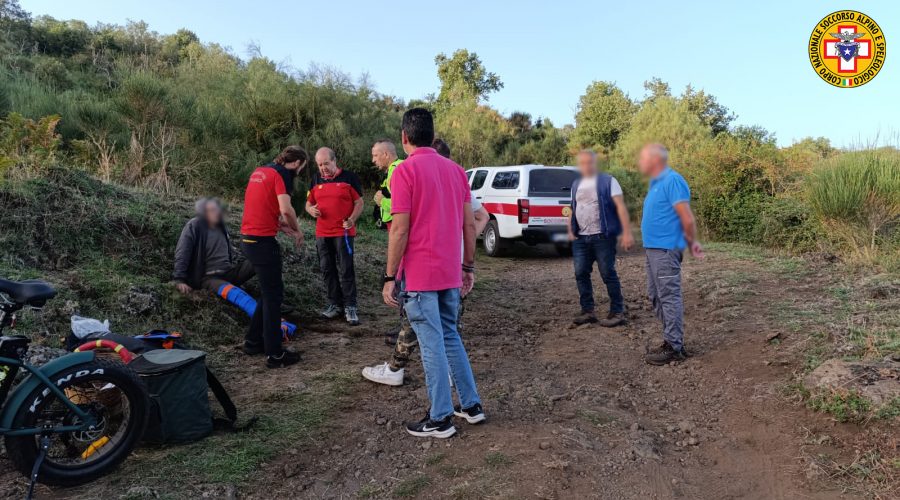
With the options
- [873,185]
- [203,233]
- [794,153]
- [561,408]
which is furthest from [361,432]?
[794,153]

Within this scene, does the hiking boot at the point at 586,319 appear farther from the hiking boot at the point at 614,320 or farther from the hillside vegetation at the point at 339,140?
the hillside vegetation at the point at 339,140

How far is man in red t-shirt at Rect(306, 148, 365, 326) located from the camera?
6.19m

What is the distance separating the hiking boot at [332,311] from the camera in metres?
6.51

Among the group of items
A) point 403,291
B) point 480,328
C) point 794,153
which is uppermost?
point 794,153

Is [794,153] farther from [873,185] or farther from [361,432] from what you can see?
[361,432]

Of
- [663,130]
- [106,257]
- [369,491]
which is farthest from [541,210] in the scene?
[369,491]

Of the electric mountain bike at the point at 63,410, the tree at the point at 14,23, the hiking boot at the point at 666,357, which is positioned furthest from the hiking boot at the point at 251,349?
the tree at the point at 14,23

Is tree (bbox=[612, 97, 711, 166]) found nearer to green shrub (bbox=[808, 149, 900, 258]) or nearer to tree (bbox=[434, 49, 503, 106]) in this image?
green shrub (bbox=[808, 149, 900, 258])

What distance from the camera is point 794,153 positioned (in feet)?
34.9

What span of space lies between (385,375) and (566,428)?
1.47m

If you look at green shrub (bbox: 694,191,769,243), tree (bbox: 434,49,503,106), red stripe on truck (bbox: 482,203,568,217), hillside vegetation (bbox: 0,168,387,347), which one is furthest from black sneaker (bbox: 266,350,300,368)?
tree (bbox: 434,49,503,106)

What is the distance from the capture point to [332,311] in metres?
6.53

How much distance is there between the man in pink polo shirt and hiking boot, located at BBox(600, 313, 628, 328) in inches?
120

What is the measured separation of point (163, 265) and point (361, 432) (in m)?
3.64
